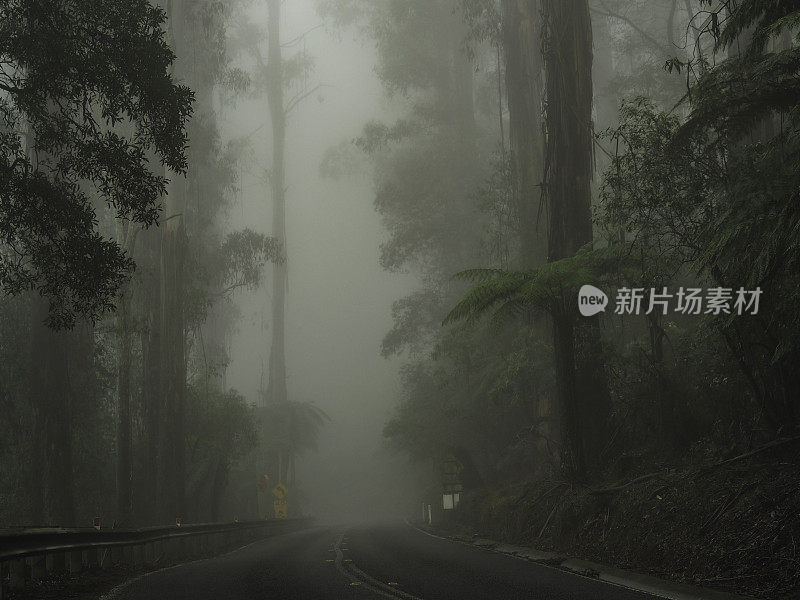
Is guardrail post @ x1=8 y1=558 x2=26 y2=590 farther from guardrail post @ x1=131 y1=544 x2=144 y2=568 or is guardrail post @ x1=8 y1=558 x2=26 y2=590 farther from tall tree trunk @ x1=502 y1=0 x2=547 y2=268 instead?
tall tree trunk @ x1=502 y1=0 x2=547 y2=268

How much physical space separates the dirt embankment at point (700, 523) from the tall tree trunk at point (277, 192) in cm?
3166

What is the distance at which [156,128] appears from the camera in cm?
1016

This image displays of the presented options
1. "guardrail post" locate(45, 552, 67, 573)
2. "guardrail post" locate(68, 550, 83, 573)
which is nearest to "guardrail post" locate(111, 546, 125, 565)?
"guardrail post" locate(68, 550, 83, 573)

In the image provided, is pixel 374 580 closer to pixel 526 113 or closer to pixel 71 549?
pixel 71 549

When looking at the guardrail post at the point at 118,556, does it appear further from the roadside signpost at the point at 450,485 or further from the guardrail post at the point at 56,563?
the roadside signpost at the point at 450,485

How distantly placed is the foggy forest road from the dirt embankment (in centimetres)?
90

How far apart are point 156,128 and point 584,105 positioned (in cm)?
797

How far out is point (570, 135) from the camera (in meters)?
14.4

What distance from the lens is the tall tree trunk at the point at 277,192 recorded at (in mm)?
43125

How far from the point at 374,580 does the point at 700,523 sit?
139 inches

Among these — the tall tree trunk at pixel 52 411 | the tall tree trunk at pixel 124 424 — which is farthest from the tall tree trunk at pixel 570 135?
the tall tree trunk at pixel 124 424

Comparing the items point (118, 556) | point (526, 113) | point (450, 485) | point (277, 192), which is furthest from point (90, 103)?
point (277, 192)

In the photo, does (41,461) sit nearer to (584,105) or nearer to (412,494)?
(584,105)

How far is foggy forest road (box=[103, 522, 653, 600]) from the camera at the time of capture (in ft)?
24.0
